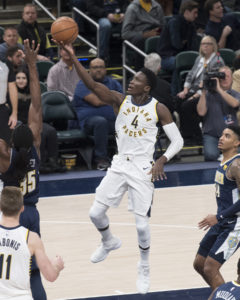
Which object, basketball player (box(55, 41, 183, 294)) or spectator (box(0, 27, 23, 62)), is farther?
spectator (box(0, 27, 23, 62))

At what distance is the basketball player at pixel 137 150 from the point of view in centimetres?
798

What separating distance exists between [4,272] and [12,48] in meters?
6.90

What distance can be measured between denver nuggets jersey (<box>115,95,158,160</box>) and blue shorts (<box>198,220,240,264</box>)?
1.30 m

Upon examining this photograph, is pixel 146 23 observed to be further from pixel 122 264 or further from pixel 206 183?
pixel 122 264

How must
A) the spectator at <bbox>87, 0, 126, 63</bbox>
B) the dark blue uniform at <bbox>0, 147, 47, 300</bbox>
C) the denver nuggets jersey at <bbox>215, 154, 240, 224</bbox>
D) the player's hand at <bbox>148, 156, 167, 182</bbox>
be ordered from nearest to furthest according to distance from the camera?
the dark blue uniform at <bbox>0, 147, 47, 300</bbox>
the denver nuggets jersey at <bbox>215, 154, 240, 224</bbox>
the player's hand at <bbox>148, 156, 167, 182</bbox>
the spectator at <bbox>87, 0, 126, 63</bbox>

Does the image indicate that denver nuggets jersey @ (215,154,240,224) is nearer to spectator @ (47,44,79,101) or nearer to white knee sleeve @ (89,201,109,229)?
white knee sleeve @ (89,201,109,229)

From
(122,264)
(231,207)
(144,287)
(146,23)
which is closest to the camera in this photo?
(231,207)

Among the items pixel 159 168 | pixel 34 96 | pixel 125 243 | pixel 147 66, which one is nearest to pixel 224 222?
pixel 159 168

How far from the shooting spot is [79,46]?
14.7 meters

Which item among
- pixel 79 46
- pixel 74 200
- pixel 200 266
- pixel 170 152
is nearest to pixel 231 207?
pixel 200 266

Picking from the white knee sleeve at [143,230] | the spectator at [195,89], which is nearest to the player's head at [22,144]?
the white knee sleeve at [143,230]

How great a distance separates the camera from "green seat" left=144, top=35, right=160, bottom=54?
44.9 ft

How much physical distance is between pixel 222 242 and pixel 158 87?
5.31 meters

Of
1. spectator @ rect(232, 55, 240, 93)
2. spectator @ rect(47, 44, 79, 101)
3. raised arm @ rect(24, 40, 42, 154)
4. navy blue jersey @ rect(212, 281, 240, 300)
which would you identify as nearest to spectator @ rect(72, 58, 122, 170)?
spectator @ rect(47, 44, 79, 101)
